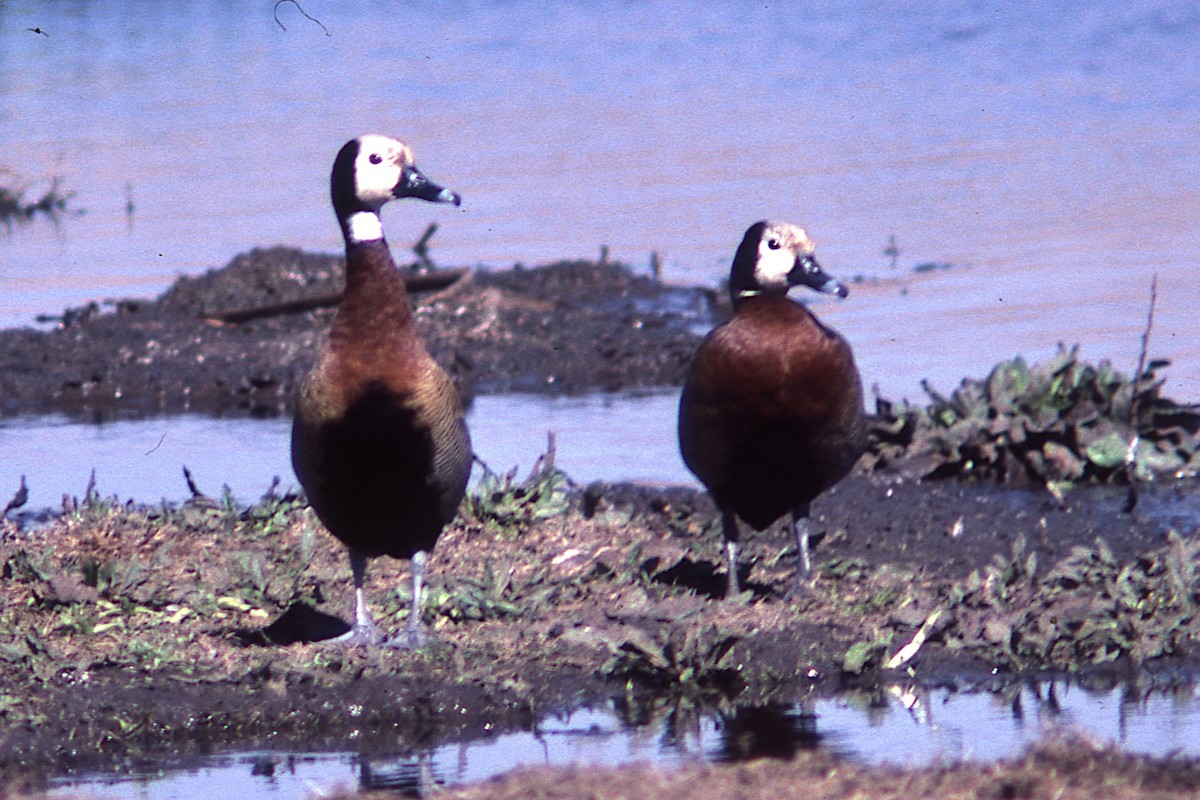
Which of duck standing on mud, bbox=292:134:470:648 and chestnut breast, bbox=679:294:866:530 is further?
chestnut breast, bbox=679:294:866:530

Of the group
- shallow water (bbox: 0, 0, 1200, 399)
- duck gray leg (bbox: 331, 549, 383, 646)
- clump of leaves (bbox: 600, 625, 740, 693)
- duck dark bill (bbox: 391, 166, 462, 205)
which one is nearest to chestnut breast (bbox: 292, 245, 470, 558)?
duck gray leg (bbox: 331, 549, 383, 646)

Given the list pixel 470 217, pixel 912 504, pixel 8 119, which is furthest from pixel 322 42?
pixel 912 504

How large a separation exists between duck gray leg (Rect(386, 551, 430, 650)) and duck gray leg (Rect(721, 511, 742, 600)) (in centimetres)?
96

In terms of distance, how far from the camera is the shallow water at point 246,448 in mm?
8062

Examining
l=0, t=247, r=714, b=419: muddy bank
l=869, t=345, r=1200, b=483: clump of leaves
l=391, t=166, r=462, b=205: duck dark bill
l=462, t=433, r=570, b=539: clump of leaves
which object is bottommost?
l=462, t=433, r=570, b=539: clump of leaves

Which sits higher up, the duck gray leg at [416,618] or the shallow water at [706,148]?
the shallow water at [706,148]

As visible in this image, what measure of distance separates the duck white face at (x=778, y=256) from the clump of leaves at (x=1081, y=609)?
114 centimetres

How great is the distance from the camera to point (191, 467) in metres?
8.45

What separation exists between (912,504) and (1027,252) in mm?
5373

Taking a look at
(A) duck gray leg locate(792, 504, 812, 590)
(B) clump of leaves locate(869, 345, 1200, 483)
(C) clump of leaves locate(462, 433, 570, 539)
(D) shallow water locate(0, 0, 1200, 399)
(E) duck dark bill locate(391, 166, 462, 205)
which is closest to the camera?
(E) duck dark bill locate(391, 166, 462, 205)

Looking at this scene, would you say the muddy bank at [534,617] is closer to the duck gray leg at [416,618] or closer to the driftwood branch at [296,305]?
the duck gray leg at [416,618]

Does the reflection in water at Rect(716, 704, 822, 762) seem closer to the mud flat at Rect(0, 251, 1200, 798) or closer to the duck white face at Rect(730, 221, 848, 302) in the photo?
the mud flat at Rect(0, 251, 1200, 798)

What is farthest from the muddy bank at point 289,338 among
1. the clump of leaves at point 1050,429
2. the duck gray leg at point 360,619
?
the duck gray leg at point 360,619

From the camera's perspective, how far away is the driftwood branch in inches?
429
